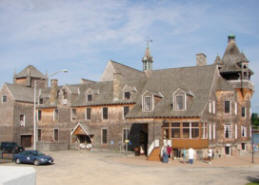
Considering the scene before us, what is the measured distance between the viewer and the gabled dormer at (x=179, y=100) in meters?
36.1

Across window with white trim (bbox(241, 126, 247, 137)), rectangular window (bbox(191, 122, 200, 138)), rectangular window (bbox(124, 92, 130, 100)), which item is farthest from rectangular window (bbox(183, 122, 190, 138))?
window with white trim (bbox(241, 126, 247, 137))

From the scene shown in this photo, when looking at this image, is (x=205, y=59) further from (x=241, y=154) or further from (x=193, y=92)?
(x=241, y=154)

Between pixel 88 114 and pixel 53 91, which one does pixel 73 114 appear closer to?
pixel 88 114

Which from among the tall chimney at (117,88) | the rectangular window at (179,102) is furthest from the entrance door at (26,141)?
the rectangular window at (179,102)

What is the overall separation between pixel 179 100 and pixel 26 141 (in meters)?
27.6

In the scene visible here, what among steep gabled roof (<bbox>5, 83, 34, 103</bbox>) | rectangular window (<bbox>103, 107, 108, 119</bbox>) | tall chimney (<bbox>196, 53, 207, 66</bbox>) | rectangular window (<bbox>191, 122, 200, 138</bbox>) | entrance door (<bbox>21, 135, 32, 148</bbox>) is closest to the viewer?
rectangular window (<bbox>191, 122, 200, 138</bbox>)

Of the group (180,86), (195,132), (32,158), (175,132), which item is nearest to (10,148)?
(32,158)

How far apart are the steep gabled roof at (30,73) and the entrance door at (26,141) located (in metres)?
13.1

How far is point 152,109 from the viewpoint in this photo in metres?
37.9

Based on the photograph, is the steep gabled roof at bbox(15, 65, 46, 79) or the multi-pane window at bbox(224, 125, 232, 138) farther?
the steep gabled roof at bbox(15, 65, 46, 79)

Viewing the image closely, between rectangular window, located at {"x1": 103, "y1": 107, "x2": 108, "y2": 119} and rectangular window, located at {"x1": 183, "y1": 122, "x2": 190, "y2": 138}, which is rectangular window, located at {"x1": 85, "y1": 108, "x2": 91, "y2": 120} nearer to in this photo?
rectangular window, located at {"x1": 103, "y1": 107, "x2": 108, "y2": 119}

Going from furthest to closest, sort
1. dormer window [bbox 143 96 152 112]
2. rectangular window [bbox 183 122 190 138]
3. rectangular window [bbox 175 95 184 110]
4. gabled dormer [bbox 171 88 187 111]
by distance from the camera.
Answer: dormer window [bbox 143 96 152 112] < rectangular window [bbox 175 95 184 110] < gabled dormer [bbox 171 88 187 111] < rectangular window [bbox 183 122 190 138]

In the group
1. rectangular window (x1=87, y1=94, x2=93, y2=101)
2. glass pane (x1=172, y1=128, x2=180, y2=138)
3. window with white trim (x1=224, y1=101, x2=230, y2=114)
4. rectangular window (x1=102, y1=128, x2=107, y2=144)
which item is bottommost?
rectangular window (x1=102, y1=128, x2=107, y2=144)

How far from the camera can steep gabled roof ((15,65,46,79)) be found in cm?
6015
